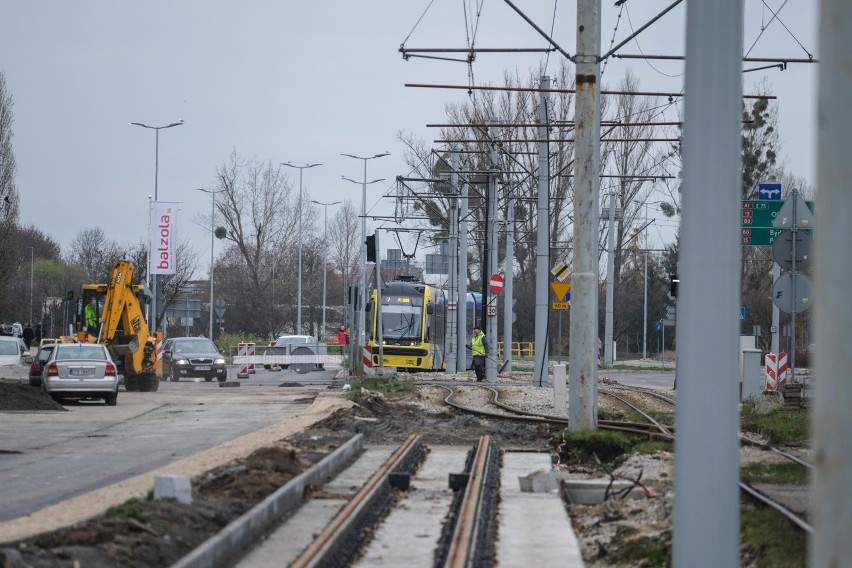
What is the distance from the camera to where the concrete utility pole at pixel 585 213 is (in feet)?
58.1

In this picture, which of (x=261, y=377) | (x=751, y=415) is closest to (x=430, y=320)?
(x=261, y=377)

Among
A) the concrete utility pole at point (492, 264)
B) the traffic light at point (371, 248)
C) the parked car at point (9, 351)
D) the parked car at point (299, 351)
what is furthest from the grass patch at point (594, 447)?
the parked car at point (9, 351)

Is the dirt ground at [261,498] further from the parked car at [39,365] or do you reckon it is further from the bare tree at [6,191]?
the bare tree at [6,191]

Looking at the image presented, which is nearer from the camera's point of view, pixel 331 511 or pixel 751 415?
pixel 331 511

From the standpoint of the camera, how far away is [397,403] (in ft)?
87.7

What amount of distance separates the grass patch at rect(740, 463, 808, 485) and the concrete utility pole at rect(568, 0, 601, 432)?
344 cm

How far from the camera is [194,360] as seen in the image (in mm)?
44938

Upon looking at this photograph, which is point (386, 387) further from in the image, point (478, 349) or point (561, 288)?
point (478, 349)

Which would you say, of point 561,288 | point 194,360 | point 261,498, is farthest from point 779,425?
point 194,360

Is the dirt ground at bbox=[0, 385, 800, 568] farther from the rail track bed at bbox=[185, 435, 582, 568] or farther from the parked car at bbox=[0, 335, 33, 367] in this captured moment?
the parked car at bbox=[0, 335, 33, 367]

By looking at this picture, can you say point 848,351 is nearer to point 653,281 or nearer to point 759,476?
point 759,476

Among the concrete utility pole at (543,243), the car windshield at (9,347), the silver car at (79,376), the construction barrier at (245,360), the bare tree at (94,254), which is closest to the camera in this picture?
the silver car at (79,376)

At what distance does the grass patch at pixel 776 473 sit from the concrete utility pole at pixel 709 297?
7441mm

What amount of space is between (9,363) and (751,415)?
3127 centimetres
